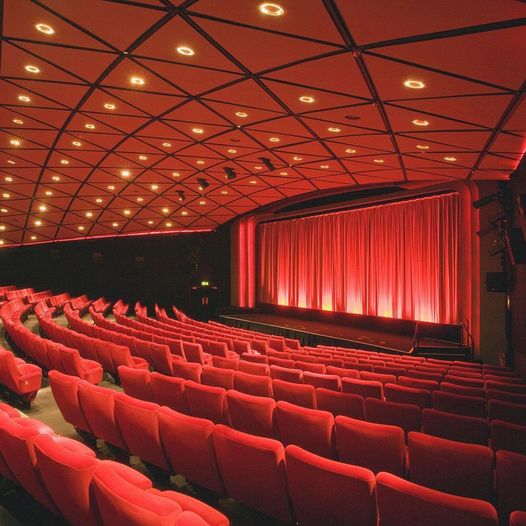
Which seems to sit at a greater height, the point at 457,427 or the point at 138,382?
the point at 138,382

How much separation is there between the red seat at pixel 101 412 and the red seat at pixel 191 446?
22.5 inches

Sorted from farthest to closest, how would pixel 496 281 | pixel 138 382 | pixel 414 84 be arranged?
pixel 496 281 < pixel 414 84 < pixel 138 382

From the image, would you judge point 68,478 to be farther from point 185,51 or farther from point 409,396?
point 185,51

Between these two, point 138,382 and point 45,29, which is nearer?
point 138,382

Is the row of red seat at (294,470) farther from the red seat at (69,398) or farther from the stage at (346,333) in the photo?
the stage at (346,333)

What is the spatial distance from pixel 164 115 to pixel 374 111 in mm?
3245

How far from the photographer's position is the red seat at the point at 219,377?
4.43m

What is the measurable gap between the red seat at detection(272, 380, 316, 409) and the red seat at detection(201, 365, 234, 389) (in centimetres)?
51

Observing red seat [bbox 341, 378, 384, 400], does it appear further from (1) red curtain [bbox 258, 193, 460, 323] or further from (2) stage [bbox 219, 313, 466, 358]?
(1) red curtain [bbox 258, 193, 460, 323]

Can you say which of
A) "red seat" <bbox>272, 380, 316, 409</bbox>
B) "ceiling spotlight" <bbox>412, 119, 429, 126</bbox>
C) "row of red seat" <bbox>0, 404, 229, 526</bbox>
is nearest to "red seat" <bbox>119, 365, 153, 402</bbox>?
"red seat" <bbox>272, 380, 316, 409</bbox>

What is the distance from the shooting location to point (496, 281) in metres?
9.50

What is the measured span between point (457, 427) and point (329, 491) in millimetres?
1632

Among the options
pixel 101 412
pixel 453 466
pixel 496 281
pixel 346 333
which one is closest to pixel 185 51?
pixel 101 412

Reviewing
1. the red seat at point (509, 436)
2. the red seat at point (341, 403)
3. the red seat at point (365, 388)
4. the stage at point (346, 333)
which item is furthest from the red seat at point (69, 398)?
the stage at point (346, 333)
